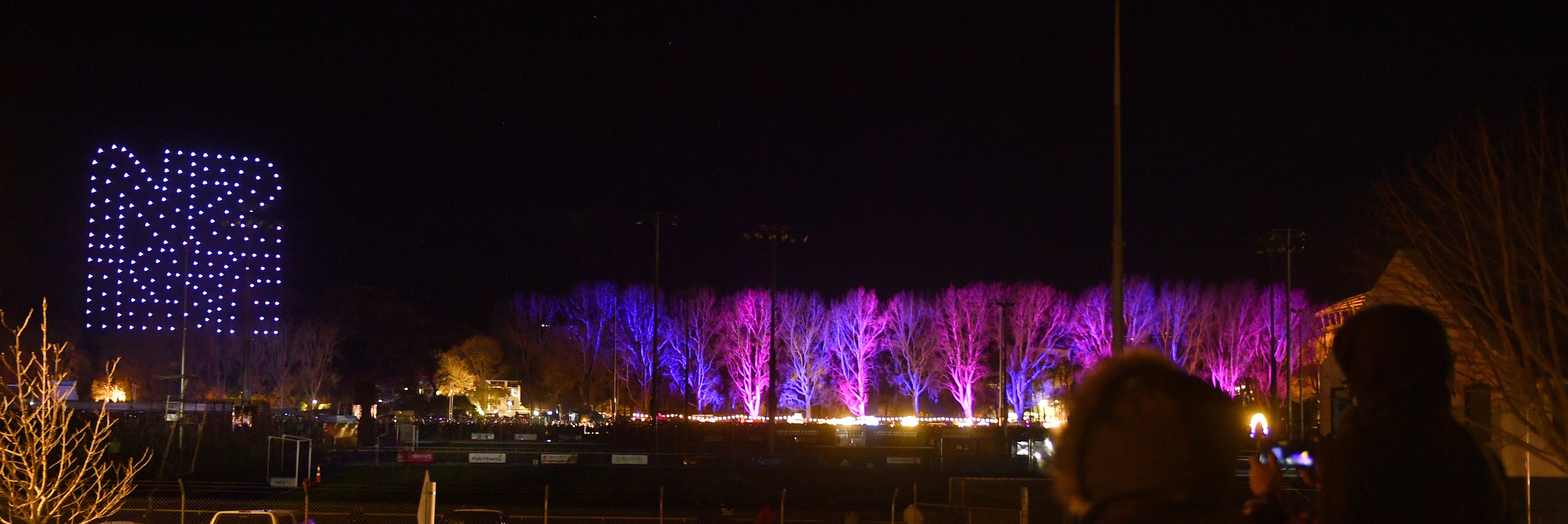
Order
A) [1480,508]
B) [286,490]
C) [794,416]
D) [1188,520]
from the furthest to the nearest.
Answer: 1. [794,416]
2. [286,490]
3. [1480,508]
4. [1188,520]

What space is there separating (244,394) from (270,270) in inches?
1269

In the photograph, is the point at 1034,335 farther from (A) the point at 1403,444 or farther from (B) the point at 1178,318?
(A) the point at 1403,444

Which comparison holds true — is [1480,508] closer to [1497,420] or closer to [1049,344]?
[1497,420]

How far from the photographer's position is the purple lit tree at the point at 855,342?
Result: 278 ft

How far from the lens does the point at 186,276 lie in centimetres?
4281

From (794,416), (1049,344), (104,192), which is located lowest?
(794,416)

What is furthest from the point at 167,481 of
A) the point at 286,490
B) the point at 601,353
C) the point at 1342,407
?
the point at 601,353

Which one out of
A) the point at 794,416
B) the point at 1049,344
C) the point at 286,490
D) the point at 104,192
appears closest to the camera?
the point at 286,490

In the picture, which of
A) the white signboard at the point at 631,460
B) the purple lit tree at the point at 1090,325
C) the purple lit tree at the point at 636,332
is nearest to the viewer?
the white signboard at the point at 631,460

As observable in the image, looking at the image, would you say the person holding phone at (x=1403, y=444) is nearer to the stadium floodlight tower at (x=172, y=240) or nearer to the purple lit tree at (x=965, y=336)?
the stadium floodlight tower at (x=172, y=240)

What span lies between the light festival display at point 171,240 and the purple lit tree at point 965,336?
4503cm

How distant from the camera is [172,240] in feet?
239

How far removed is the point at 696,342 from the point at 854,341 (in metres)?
11.9

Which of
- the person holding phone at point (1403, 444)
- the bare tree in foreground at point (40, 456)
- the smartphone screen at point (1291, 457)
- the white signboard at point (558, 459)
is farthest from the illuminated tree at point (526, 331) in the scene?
the person holding phone at point (1403, 444)
